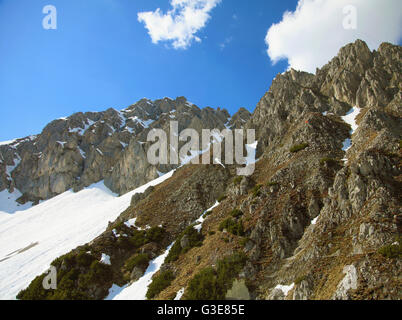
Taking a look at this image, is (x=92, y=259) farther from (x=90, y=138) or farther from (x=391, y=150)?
→ (x=90, y=138)

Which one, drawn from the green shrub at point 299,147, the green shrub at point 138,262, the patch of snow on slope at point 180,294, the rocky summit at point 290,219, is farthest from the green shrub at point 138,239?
the green shrub at point 299,147

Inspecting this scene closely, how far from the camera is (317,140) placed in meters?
36.5

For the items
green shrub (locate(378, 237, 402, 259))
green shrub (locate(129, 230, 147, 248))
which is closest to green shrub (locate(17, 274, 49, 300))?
green shrub (locate(129, 230, 147, 248))

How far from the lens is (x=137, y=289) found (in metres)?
26.6

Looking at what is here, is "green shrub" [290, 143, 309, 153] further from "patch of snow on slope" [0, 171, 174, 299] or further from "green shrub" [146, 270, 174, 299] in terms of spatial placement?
"patch of snow on slope" [0, 171, 174, 299]

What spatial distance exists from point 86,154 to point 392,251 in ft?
399

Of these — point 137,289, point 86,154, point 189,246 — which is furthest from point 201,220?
point 86,154

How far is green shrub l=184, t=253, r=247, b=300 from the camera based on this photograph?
20125 mm

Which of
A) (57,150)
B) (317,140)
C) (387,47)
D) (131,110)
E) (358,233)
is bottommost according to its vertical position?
(358,233)

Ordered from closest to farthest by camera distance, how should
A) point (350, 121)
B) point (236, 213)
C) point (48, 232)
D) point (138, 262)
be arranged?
point (236, 213) < point (138, 262) < point (350, 121) < point (48, 232)

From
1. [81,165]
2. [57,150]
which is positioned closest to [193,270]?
[81,165]

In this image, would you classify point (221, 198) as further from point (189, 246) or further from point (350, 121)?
point (350, 121)

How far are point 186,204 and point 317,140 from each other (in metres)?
22.9
